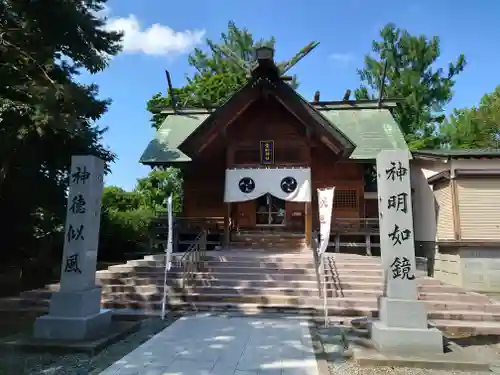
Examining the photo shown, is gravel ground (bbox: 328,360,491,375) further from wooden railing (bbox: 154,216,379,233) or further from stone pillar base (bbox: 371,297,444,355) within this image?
wooden railing (bbox: 154,216,379,233)

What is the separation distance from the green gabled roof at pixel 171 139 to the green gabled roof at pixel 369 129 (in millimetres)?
6523

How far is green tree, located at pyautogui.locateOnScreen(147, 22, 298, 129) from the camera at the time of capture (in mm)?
25250

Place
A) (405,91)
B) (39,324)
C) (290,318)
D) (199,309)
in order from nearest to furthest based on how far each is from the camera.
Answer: (39,324)
(290,318)
(199,309)
(405,91)

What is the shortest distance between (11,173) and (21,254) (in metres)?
3.21

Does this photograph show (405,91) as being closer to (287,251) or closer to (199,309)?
(287,251)

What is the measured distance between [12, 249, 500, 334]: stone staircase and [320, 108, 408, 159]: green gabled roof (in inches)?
231

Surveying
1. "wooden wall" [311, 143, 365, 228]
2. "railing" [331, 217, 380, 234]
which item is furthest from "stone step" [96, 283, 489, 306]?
"wooden wall" [311, 143, 365, 228]

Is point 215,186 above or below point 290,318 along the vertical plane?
above

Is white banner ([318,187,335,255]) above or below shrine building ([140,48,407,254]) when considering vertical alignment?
below

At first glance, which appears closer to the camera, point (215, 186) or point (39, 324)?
point (39, 324)

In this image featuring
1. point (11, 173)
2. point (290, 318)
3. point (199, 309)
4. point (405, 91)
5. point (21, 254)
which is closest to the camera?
point (290, 318)

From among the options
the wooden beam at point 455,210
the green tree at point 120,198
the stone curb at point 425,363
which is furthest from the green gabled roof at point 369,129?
the green tree at point 120,198

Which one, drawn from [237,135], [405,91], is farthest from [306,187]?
[405,91]

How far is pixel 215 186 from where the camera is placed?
15.1 metres
